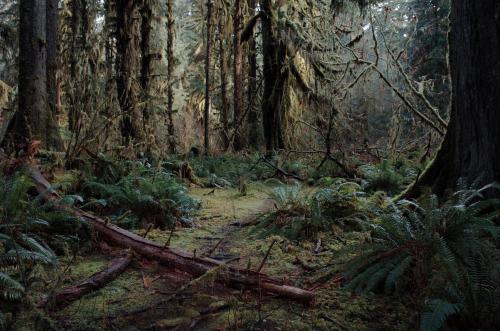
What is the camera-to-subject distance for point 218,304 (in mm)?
2643

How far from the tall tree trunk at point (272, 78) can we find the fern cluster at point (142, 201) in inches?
253

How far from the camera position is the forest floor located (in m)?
2.43

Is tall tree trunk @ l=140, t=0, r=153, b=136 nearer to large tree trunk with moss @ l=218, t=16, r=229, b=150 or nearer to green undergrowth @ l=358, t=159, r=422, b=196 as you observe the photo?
large tree trunk with moss @ l=218, t=16, r=229, b=150

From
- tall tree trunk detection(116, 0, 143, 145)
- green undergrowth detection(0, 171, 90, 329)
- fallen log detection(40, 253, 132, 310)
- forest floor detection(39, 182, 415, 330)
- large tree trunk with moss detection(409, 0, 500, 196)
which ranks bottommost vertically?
forest floor detection(39, 182, 415, 330)

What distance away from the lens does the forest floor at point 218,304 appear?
2.43 m

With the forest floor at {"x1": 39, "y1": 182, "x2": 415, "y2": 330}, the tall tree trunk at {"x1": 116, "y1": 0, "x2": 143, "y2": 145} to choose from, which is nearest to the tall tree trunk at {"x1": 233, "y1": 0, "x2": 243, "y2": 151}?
the tall tree trunk at {"x1": 116, "y1": 0, "x2": 143, "y2": 145}

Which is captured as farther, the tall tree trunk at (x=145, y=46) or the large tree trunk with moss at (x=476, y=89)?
the tall tree trunk at (x=145, y=46)

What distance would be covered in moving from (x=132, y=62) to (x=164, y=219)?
220 inches

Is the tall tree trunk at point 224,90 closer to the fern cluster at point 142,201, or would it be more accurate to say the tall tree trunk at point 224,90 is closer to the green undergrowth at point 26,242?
the fern cluster at point 142,201

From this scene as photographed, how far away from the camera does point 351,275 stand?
297 cm

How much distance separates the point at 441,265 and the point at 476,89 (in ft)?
5.72

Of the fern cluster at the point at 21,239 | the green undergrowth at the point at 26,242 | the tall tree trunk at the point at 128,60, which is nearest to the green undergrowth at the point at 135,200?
the green undergrowth at the point at 26,242

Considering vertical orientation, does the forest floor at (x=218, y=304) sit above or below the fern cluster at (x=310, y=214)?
below

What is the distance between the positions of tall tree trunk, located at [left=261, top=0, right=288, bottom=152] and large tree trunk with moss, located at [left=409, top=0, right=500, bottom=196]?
7.57 m
